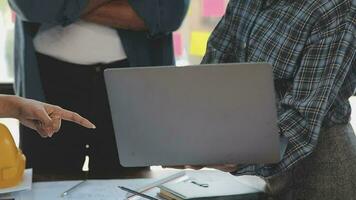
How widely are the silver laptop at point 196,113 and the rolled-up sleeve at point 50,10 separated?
507 mm

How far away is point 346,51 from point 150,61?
28.1 inches

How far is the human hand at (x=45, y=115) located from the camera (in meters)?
1.24

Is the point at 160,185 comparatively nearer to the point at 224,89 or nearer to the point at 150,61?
the point at 224,89

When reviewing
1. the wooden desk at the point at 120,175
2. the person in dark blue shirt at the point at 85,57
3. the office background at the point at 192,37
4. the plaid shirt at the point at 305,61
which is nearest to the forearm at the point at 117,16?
the person in dark blue shirt at the point at 85,57

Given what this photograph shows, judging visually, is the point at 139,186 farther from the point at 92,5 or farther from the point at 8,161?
the point at 92,5

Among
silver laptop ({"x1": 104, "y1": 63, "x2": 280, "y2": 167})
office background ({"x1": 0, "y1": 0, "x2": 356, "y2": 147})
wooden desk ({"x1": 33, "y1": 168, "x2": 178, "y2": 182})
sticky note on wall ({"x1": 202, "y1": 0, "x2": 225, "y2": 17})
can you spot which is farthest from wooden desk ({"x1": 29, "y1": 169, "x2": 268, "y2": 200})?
sticky note on wall ({"x1": 202, "y1": 0, "x2": 225, "y2": 17})

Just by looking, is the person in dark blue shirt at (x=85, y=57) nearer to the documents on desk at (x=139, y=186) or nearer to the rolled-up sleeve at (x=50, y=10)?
the rolled-up sleeve at (x=50, y=10)

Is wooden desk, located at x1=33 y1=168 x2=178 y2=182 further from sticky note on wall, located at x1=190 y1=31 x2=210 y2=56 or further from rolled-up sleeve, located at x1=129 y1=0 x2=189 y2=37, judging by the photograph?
sticky note on wall, located at x1=190 y1=31 x2=210 y2=56

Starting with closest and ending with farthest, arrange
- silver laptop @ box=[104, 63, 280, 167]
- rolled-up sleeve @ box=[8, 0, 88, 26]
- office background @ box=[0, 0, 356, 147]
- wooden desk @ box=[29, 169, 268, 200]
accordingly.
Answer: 1. silver laptop @ box=[104, 63, 280, 167]
2. wooden desk @ box=[29, 169, 268, 200]
3. rolled-up sleeve @ box=[8, 0, 88, 26]
4. office background @ box=[0, 0, 356, 147]

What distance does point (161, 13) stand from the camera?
1.75 meters

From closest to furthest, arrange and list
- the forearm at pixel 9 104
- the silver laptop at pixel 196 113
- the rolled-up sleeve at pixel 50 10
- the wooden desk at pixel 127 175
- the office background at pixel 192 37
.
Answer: the silver laptop at pixel 196 113 → the forearm at pixel 9 104 → the wooden desk at pixel 127 175 → the rolled-up sleeve at pixel 50 10 → the office background at pixel 192 37

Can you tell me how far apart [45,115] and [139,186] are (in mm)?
325

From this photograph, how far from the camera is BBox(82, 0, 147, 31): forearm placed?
172cm

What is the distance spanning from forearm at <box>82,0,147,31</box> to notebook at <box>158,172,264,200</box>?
56 cm
